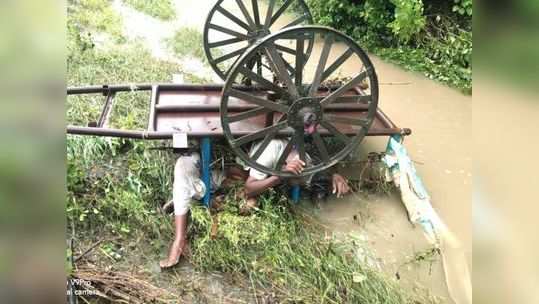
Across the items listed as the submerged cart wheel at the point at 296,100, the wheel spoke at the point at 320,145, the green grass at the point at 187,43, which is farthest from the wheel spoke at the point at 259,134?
the green grass at the point at 187,43

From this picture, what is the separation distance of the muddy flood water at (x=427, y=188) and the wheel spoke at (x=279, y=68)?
3.55 ft

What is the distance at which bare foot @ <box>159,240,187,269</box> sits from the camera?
3266 millimetres

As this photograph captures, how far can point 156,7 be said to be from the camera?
Result: 7.17m

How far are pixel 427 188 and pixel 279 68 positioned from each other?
73.6 inches

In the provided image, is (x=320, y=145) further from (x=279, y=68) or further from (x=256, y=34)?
(x=256, y=34)

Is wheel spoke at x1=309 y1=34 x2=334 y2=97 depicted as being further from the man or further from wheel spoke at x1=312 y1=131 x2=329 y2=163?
the man

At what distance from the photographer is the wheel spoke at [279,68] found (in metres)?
2.99

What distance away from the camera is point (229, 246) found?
3312 mm

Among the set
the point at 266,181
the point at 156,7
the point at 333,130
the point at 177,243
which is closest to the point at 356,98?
the point at 333,130

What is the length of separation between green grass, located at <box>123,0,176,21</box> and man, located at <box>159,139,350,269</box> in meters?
4.04

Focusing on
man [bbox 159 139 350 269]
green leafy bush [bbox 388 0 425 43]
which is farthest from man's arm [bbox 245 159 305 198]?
green leafy bush [bbox 388 0 425 43]

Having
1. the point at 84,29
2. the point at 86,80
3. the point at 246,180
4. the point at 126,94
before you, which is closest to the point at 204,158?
Result: the point at 246,180

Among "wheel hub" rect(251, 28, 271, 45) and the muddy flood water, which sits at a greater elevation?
"wheel hub" rect(251, 28, 271, 45)
